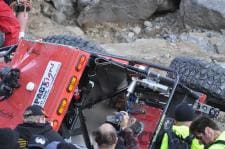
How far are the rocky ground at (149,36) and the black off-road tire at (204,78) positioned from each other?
147 inches

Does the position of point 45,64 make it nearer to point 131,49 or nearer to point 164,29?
point 131,49

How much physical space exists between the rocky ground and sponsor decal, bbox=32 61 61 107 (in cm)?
563

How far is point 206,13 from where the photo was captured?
13711 mm

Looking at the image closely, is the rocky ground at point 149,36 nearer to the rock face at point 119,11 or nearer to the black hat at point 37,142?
the rock face at point 119,11

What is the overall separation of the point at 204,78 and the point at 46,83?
2373 millimetres

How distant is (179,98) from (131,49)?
5.49 metres

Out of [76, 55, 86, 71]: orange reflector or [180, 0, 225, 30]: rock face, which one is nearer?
[76, 55, 86, 71]: orange reflector

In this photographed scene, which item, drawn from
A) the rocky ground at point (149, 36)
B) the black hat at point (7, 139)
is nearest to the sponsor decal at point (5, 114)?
the black hat at point (7, 139)

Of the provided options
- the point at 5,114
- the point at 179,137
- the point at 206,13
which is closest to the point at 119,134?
the point at 179,137

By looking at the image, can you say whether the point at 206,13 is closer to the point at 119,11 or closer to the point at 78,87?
the point at 119,11

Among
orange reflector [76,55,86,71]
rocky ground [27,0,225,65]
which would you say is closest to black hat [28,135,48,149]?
orange reflector [76,55,86,71]

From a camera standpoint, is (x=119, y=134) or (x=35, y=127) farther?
(x=119, y=134)

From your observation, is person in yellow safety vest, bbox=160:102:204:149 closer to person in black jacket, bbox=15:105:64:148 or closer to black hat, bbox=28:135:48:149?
person in black jacket, bbox=15:105:64:148

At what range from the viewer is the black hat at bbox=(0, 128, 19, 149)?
4.24 metres
